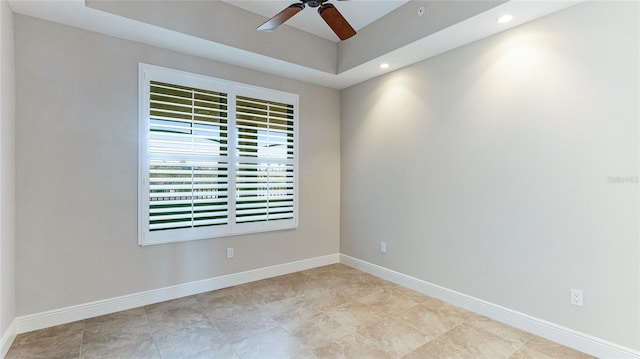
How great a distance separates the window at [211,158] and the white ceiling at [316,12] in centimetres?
86

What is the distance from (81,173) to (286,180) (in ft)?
7.07

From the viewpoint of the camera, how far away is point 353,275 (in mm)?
3881

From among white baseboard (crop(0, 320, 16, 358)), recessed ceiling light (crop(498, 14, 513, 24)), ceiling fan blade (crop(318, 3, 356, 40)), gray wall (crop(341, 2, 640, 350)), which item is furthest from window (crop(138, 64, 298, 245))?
recessed ceiling light (crop(498, 14, 513, 24))

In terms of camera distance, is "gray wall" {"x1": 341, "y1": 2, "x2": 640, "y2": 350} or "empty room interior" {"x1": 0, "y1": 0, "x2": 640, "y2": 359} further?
"empty room interior" {"x1": 0, "y1": 0, "x2": 640, "y2": 359}

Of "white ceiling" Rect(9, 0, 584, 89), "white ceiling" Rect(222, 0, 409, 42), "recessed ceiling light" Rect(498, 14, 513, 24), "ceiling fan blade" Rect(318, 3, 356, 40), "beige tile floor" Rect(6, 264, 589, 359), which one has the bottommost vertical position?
"beige tile floor" Rect(6, 264, 589, 359)

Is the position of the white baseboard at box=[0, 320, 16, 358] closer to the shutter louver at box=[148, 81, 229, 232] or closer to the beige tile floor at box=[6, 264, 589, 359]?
the beige tile floor at box=[6, 264, 589, 359]

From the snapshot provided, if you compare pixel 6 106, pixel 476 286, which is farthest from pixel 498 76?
pixel 6 106

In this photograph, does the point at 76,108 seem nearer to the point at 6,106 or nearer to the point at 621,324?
the point at 6,106

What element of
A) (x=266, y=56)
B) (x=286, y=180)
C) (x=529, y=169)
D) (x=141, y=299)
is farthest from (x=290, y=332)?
(x=266, y=56)

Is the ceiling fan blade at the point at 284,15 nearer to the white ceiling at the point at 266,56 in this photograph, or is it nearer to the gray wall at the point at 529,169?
the white ceiling at the point at 266,56

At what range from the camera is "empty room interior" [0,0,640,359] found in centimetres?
215

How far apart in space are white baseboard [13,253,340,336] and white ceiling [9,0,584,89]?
2.51 meters

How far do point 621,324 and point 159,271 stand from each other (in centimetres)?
391

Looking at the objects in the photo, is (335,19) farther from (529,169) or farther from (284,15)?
(529,169)
